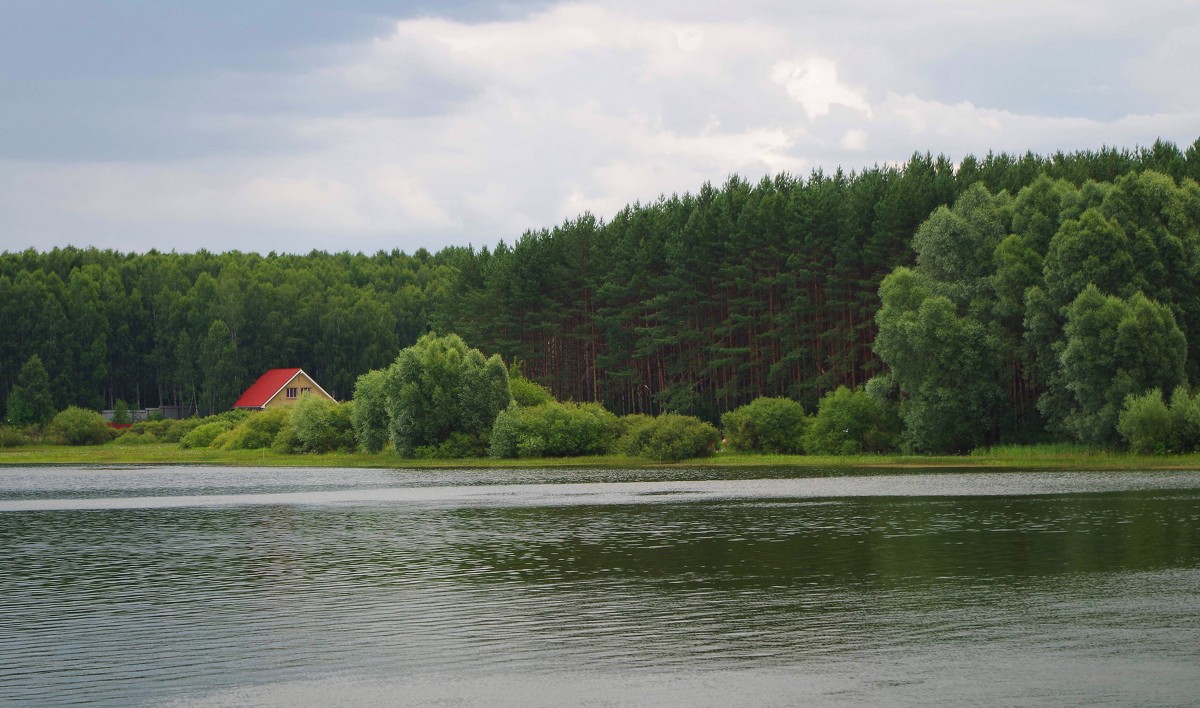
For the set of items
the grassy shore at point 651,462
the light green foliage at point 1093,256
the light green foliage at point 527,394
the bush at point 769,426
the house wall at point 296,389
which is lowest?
the grassy shore at point 651,462

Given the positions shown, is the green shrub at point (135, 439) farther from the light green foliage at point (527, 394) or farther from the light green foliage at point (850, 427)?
the light green foliage at point (850, 427)

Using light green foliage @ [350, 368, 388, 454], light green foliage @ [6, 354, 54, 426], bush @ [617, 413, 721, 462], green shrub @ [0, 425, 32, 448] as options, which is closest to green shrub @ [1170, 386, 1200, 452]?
bush @ [617, 413, 721, 462]

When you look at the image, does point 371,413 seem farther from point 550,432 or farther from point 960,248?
point 960,248

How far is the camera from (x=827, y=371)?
98562 millimetres

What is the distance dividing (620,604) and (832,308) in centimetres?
7423

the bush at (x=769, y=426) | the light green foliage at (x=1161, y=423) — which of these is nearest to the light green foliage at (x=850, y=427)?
the bush at (x=769, y=426)

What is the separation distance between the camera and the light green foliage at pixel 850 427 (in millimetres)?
86625

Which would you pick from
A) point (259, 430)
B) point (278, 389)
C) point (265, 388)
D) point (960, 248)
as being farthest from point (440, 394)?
point (265, 388)

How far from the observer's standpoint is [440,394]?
97562 millimetres

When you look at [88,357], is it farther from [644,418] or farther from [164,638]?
[164,638]

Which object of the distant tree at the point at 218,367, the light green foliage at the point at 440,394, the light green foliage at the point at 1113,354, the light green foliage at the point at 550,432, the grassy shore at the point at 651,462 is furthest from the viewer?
the distant tree at the point at 218,367

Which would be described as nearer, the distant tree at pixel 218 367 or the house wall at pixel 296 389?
the house wall at pixel 296 389

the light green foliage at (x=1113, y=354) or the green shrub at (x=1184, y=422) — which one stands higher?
the light green foliage at (x=1113, y=354)

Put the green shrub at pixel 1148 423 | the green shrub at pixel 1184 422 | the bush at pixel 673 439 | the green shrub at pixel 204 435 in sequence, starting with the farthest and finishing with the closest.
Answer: the green shrub at pixel 204 435
the bush at pixel 673 439
the green shrub at pixel 1148 423
the green shrub at pixel 1184 422
